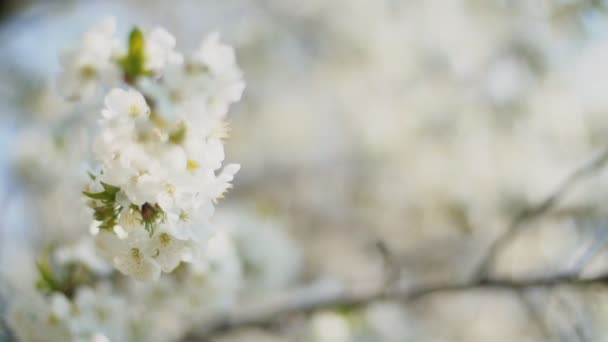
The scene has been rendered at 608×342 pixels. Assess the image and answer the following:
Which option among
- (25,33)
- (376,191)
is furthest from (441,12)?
(25,33)

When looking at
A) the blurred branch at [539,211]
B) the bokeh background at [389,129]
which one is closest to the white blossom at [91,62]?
the blurred branch at [539,211]

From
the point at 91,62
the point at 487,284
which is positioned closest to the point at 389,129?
the point at 487,284

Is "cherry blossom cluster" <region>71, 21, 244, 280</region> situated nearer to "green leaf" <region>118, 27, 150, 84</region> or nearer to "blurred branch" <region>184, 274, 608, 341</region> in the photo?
"green leaf" <region>118, 27, 150, 84</region>

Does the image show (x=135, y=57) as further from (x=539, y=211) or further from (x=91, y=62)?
(x=539, y=211)

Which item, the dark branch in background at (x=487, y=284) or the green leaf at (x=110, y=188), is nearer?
the green leaf at (x=110, y=188)

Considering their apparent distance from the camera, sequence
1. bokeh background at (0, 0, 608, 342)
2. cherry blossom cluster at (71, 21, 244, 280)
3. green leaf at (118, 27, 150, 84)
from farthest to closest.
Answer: bokeh background at (0, 0, 608, 342) → green leaf at (118, 27, 150, 84) → cherry blossom cluster at (71, 21, 244, 280)

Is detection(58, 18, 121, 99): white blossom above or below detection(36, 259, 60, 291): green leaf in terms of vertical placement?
above

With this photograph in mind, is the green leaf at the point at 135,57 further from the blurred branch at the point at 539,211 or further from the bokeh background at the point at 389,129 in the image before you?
the bokeh background at the point at 389,129

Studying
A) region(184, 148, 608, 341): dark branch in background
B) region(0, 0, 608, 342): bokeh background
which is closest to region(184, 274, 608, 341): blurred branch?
region(184, 148, 608, 341): dark branch in background
